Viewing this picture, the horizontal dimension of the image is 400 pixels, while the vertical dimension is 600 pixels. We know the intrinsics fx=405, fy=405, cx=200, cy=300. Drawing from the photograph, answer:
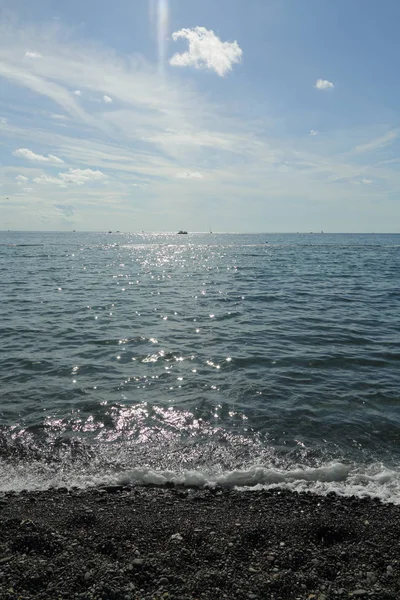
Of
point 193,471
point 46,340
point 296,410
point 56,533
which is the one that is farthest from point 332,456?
point 46,340

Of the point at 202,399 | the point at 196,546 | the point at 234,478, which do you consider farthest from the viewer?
the point at 202,399

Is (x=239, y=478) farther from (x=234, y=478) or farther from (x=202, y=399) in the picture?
(x=202, y=399)

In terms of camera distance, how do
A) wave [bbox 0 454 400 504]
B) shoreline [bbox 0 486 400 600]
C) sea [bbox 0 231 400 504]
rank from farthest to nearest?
sea [bbox 0 231 400 504] < wave [bbox 0 454 400 504] < shoreline [bbox 0 486 400 600]

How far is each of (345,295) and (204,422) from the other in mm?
23946

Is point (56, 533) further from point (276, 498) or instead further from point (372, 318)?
point (372, 318)

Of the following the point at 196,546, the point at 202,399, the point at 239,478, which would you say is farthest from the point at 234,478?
the point at 202,399

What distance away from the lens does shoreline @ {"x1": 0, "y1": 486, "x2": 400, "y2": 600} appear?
490 centimetres

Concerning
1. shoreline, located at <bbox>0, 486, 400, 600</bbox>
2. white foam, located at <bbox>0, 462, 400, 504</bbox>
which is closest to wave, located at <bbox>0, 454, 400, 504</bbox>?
white foam, located at <bbox>0, 462, 400, 504</bbox>

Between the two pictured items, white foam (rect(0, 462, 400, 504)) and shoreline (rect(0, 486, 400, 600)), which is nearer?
shoreline (rect(0, 486, 400, 600))

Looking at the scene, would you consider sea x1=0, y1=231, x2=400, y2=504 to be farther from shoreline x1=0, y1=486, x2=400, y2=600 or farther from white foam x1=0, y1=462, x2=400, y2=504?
shoreline x1=0, y1=486, x2=400, y2=600

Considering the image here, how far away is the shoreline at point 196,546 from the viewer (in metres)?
4.90

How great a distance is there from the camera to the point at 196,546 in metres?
5.73

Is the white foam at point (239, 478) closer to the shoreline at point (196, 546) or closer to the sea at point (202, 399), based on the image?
the sea at point (202, 399)

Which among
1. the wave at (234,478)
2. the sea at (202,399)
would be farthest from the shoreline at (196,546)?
the sea at (202,399)
